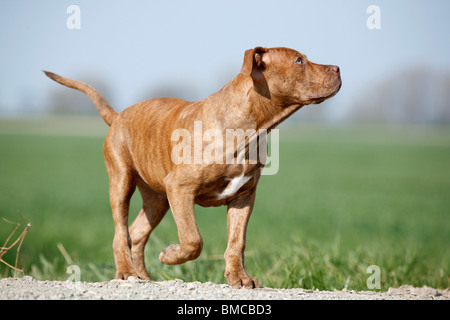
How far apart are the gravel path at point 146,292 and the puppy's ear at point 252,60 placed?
1757 mm

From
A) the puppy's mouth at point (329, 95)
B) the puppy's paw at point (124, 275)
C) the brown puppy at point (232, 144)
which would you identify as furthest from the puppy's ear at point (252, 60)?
the puppy's paw at point (124, 275)

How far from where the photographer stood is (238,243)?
16.9 ft

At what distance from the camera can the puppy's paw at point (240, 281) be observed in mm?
4965

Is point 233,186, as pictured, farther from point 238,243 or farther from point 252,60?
point 252,60

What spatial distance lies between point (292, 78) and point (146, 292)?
6.92 ft

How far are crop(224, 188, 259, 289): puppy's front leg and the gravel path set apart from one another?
5.1 inches

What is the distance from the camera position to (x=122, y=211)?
5805 mm

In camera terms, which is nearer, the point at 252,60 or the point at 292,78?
the point at 252,60

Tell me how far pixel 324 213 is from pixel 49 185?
37.6 feet

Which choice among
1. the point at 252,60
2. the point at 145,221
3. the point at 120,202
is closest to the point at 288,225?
the point at 145,221
